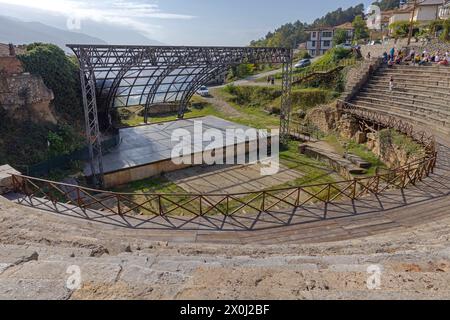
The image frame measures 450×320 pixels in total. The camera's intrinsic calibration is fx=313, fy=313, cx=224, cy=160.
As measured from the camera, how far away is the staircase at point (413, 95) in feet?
64.7

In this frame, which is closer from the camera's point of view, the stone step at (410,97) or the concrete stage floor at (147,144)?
the concrete stage floor at (147,144)

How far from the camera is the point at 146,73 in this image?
24.2m

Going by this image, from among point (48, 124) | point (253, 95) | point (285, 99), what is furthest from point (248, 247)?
point (253, 95)

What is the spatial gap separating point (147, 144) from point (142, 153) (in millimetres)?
1900

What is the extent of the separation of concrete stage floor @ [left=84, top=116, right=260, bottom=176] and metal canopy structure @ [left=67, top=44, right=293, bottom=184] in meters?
1.09

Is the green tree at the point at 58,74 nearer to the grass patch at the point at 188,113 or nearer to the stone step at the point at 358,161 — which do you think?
the grass patch at the point at 188,113

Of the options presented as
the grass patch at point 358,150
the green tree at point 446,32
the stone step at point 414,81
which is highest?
the green tree at point 446,32

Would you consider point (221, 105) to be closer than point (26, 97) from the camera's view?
No

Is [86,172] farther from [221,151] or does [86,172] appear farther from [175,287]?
[175,287]

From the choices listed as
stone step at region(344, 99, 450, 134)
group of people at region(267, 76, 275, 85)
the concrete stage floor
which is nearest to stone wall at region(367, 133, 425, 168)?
stone step at region(344, 99, 450, 134)

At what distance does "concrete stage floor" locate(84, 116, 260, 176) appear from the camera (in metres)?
18.1

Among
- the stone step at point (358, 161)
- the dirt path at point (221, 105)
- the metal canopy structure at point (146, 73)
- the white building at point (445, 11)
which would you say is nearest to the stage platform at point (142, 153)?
the metal canopy structure at point (146, 73)

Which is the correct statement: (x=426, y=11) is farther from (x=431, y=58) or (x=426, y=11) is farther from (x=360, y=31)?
(x=431, y=58)

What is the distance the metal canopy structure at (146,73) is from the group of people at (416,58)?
1074cm
